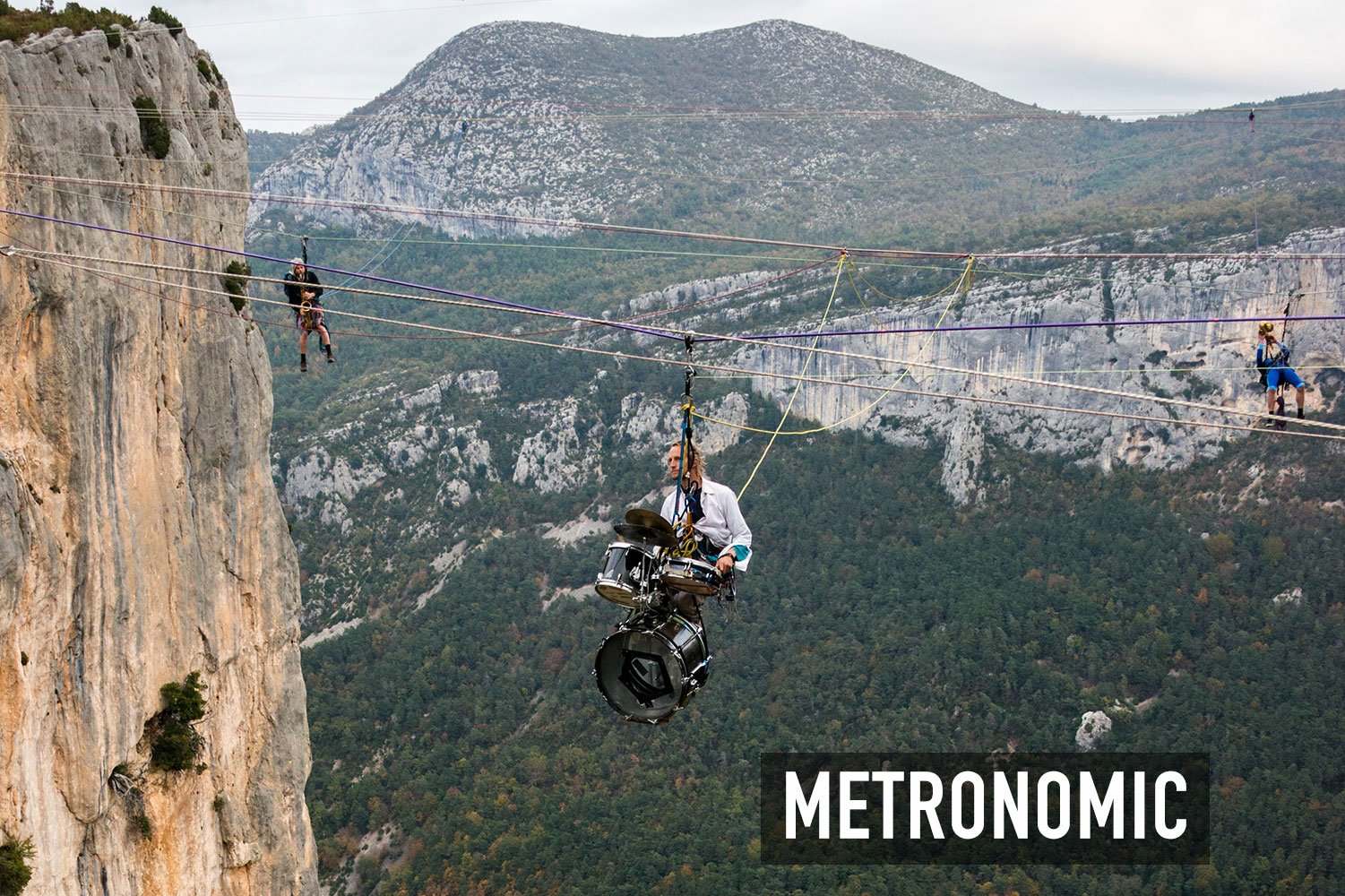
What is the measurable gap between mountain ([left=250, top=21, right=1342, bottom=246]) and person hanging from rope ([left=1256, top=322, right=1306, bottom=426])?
8213 centimetres

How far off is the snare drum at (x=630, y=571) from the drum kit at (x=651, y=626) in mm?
10

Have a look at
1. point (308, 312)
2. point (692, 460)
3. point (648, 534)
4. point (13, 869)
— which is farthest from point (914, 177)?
point (13, 869)

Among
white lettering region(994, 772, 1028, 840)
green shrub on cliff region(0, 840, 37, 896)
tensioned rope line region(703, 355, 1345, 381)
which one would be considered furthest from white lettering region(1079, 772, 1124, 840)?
green shrub on cliff region(0, 840, 37, 896)

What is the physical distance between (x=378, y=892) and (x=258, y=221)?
269 feet

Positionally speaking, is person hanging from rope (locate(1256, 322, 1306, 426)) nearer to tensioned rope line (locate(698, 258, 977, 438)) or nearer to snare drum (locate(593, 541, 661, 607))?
tensioned rope line (locate(698, 258, 977, 438))

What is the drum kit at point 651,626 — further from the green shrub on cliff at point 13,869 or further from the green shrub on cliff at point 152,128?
the green shrub on cliff at point 152,128

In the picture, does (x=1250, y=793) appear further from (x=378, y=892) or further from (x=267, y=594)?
(x=267, y=594)

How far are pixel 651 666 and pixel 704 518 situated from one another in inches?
76.0

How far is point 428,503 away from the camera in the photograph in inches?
3206

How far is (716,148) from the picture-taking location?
427 ft

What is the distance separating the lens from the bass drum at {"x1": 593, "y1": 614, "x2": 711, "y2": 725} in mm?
13945

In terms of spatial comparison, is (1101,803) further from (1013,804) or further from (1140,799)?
(1013,804)

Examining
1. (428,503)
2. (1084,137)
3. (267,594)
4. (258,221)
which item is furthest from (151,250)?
(1084,137)

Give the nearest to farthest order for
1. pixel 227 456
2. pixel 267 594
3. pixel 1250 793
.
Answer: pixel 227 456 < pixel 267 594 < pixel 1250 793
